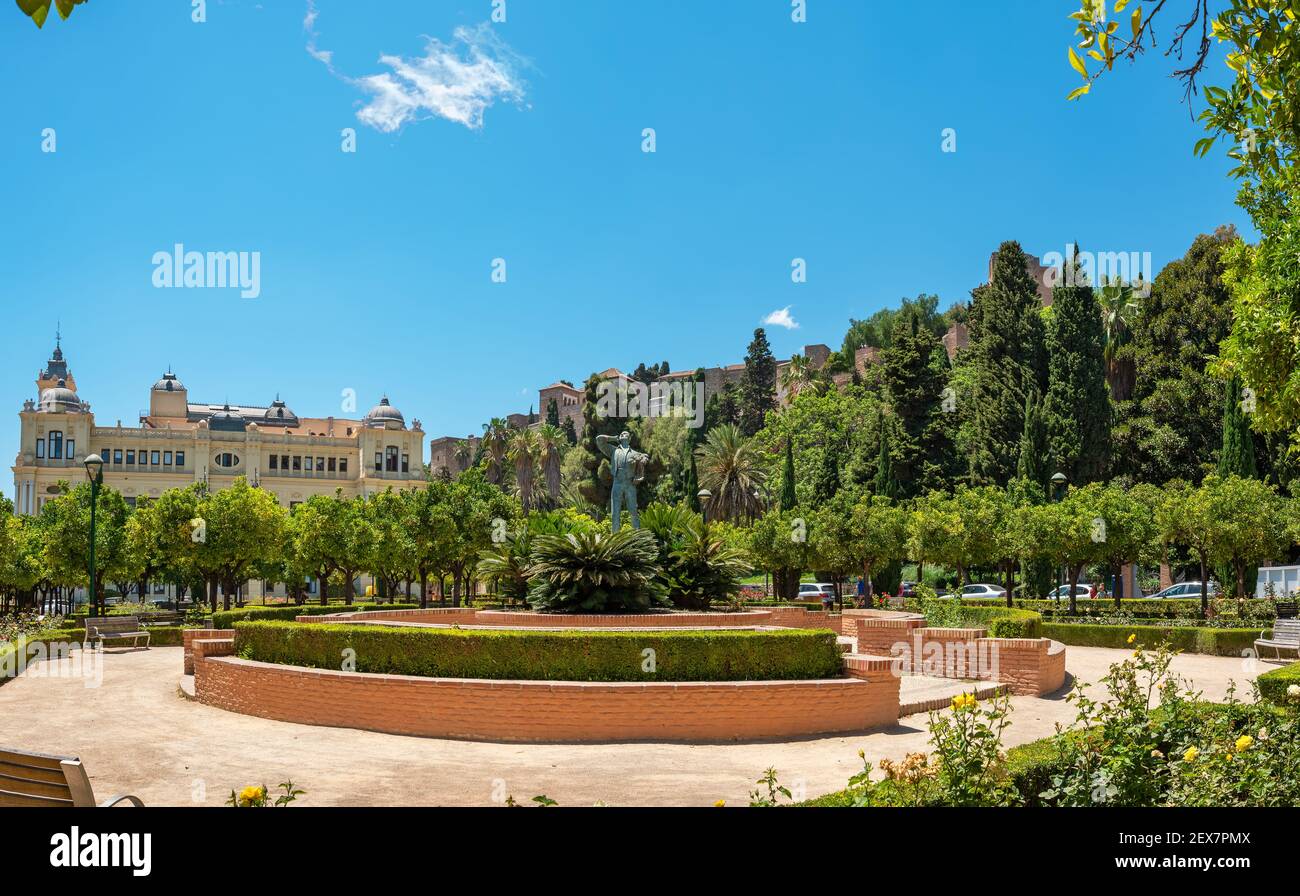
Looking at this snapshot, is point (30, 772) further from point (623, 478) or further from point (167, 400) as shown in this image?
point (167, 400)

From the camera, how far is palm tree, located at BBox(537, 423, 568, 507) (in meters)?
75.4

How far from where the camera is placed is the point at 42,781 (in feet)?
13.0

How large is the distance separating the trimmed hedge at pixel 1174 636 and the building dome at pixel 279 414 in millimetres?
72243

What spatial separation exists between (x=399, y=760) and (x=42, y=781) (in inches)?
237

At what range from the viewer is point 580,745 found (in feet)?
34.8

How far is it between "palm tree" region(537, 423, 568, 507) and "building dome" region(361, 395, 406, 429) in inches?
439

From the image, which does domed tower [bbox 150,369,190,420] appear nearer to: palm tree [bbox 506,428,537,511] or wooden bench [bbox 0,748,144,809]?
palm tree [bbox 506,428,537,511]

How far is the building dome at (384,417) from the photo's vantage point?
7651 centimetres

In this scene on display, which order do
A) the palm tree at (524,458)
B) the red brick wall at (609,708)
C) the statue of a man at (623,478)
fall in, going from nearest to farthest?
the red brick wall at (609,708) → the statue of a man at (623,478) → the palm tree at (524,458)

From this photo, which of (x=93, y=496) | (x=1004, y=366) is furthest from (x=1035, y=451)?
(x=93, y=496)

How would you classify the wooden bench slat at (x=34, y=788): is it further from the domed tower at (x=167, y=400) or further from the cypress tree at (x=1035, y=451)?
the domed tower at (x=167, y=400)

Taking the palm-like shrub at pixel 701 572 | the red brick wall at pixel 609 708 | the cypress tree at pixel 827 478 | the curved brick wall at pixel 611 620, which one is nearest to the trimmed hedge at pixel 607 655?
the red brick wall at pixel 609 708
